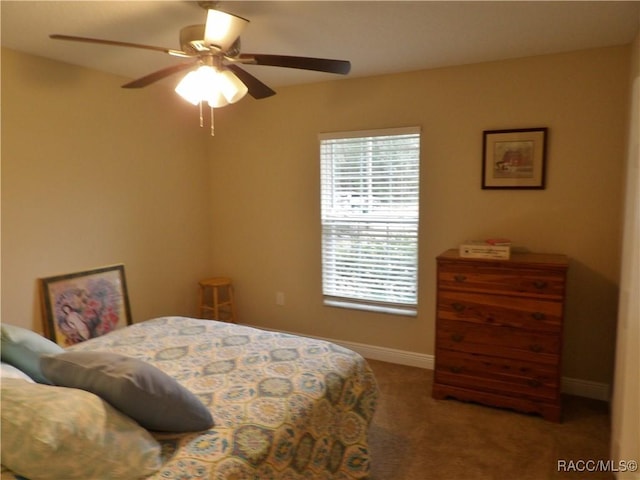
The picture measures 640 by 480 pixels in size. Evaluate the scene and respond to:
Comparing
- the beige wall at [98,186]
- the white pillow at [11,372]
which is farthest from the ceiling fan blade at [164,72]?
the white pillow at [11,372]

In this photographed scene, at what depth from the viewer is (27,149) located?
9.33ft

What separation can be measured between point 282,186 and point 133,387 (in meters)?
2.80

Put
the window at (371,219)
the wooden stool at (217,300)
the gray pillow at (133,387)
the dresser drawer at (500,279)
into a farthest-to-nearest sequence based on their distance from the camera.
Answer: the wooden stool at (217,300) < the window at (371,219) < the dresser drawer at (500,279) < the gray pillow at (133,387)

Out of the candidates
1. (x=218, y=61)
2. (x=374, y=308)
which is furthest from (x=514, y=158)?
(x=218, y=61)

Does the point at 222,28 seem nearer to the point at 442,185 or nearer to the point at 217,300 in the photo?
the point at 442,185

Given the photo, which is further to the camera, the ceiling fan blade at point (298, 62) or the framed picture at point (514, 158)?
the framed picture at point (514, 158)

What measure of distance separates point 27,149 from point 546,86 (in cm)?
363

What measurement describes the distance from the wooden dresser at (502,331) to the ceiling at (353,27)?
1.41m

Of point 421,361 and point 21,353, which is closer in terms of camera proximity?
point 21,353

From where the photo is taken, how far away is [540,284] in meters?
2.64

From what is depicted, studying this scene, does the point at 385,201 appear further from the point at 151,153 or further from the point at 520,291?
the point at 151,153

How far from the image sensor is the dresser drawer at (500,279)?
8.58 feet

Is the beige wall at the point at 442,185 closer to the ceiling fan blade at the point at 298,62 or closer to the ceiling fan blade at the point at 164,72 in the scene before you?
the ceiling fan blade at the point at 298,62

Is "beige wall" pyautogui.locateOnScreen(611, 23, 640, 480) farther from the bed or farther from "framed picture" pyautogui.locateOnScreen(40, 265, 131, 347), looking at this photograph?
"framed picture" pyautogui.locateOnScreen(40, 265, 131, 347)
